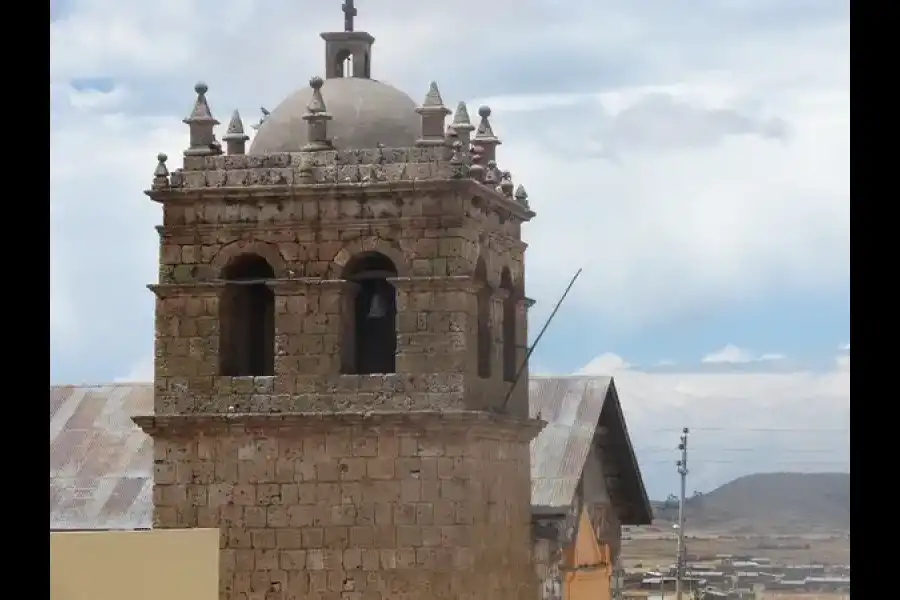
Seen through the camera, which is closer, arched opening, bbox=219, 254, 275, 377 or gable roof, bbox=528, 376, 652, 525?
arched opening, bbox=219, 254, 275, 377

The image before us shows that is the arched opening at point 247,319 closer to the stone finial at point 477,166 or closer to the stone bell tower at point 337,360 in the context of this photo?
the stone bell tower at point 337,360

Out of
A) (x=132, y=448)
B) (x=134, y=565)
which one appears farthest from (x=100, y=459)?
(x=134, y=565)

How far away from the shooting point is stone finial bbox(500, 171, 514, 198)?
22234 millimetres

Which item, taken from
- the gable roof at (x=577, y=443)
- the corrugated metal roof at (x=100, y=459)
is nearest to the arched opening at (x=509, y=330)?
the gable roof at (x=577, y=443)

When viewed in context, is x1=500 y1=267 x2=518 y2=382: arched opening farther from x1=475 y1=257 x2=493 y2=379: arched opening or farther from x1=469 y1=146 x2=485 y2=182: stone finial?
x1=469 y1=146 x2=485 y2=182: stone finial

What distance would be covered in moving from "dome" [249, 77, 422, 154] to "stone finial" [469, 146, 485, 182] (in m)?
0.69

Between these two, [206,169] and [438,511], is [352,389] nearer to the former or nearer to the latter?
[438,511]

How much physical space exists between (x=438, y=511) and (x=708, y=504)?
10.4m

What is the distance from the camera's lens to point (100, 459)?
82.7 feet

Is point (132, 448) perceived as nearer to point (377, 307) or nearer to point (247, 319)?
Answer: point (247, 319)

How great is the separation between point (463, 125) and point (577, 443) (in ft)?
19.6

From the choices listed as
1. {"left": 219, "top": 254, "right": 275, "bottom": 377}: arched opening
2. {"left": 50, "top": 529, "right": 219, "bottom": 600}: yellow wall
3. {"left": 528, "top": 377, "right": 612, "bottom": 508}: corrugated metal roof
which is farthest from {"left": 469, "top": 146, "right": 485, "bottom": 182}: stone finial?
{"left": 50, "top": 529, "right": 219, "bottom": 600}: yellow wall

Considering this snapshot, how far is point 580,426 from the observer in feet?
85.5
